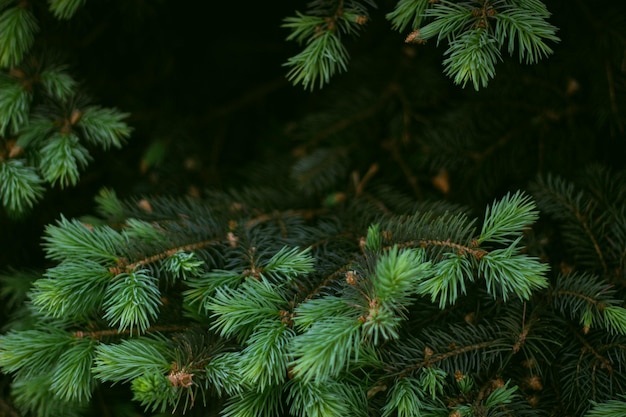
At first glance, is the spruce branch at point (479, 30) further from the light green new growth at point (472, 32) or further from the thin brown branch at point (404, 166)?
the thin brown branch at point (404, 166)

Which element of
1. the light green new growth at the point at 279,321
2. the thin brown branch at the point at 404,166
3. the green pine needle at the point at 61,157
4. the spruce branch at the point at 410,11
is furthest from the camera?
the thin brown branch at the point at 404,166

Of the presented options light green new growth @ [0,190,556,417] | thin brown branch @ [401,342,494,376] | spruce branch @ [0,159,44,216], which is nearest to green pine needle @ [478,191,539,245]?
light green new growth @ [0,190,556,417]

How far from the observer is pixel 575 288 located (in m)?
0.77

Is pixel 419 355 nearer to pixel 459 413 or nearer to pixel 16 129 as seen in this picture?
pixel 459 413

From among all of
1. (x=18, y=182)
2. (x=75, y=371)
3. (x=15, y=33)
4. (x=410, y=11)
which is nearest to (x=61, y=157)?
(x=18, y=182)

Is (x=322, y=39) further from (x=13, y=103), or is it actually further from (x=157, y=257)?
(x=13, y=103)

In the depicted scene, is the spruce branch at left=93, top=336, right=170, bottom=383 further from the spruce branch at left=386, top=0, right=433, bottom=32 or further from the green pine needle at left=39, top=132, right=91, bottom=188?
the spruce branch at left=386, top=0, right=433, bottom=32

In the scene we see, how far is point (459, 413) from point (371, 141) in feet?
2.19

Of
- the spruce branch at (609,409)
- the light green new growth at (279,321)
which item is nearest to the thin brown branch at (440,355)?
the light green new growth at (279,321)

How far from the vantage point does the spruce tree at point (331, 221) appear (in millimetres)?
668

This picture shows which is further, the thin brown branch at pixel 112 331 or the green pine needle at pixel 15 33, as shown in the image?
the green pine needle at pixel 15 33

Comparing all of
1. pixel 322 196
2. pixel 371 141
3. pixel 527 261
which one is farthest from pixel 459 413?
pixel 371 141

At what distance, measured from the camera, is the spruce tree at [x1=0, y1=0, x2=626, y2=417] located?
67 centimetres

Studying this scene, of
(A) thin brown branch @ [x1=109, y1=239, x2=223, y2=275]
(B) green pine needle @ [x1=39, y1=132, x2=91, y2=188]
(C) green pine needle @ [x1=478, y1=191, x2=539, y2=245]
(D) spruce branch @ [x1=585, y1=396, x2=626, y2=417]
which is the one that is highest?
(B) green pine needle @ [x1=39, y1=132, x2=91, y2=188]
